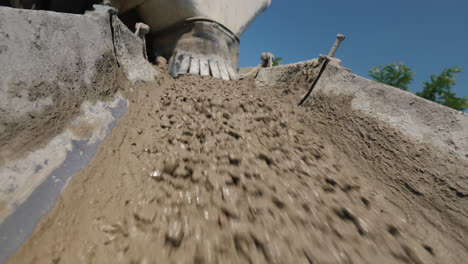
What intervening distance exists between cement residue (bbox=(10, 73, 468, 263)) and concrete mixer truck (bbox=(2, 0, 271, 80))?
4.64 ft

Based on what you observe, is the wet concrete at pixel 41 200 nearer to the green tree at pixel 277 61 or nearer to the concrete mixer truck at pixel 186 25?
the concrete mixer truck at pixel 186 25

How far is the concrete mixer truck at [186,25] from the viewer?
2.77m

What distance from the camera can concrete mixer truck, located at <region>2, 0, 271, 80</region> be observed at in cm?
277

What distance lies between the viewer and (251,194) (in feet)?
3.14

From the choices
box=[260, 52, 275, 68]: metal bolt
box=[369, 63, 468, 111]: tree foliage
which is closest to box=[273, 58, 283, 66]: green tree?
box=[369, 63, 468, 111]: tree foliage

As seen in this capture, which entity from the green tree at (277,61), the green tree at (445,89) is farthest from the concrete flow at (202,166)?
the green tree at (277,61)

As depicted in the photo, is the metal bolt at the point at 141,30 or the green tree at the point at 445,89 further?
the green tree at the point at 445,89

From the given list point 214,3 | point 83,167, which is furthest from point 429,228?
point 214,3

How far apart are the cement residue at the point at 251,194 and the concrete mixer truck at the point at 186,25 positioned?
1.42 meters

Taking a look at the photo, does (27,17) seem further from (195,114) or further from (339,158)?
(339,158)

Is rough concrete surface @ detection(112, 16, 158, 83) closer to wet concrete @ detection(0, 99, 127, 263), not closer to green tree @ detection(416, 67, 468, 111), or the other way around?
wet concrete @ detection(0, 99, 127, 263)

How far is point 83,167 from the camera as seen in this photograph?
988 millimetres

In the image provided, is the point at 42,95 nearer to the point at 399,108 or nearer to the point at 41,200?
the point at 41,200

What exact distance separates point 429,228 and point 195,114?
166 centimetres
